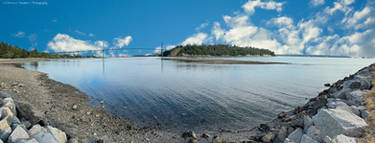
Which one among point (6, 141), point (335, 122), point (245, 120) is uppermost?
point (335, 122)

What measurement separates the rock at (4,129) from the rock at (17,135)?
299 millimetres

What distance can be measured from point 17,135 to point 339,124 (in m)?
9.68

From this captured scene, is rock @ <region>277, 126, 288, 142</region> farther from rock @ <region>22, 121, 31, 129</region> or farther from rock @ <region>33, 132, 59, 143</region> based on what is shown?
rock @ <region>22, 121, 31, 129</region>

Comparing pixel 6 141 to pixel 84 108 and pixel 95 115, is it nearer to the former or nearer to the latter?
pixel 95 115

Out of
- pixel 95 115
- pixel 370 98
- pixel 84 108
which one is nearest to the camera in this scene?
pixel 370 98

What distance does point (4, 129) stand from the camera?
17.7 ft

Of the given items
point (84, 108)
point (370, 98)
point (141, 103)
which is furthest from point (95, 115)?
point (370, 98)

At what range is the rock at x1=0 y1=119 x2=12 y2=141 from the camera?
522 cm

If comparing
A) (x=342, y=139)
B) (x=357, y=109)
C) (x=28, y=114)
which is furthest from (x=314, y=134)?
(x=28, y=114)

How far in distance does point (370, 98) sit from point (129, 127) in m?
11.4

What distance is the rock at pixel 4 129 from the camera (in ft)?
17.1

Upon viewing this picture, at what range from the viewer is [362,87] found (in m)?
10.1

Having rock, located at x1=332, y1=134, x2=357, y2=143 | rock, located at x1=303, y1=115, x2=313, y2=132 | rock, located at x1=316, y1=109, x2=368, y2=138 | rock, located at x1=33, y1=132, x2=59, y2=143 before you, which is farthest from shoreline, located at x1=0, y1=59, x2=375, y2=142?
rock, located at x1=332, y1=134, x2=357, y2=143

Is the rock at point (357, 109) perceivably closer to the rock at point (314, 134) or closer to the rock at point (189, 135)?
the rock at point (314, 134)
